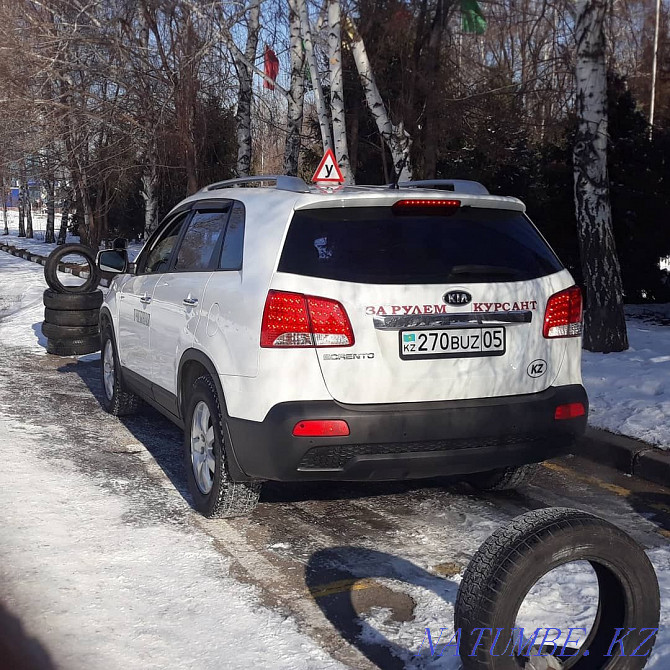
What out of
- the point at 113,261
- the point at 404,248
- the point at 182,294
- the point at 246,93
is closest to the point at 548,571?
the point at 404,248

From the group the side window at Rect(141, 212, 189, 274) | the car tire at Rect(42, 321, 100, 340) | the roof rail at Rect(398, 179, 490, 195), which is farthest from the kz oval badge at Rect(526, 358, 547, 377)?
the car tire at Rect(42, 321, 100, 340)

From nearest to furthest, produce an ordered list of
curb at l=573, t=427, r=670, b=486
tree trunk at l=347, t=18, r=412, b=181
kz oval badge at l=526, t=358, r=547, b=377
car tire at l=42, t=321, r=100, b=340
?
kz oval badge at l=526, t=358, r=547, b=377 → curb at l=573, t=427, r=670, b=486 → car tire at l=42, t=321, r=100, b=340 → tree trunk at l=347, t=18, r=412, b=181

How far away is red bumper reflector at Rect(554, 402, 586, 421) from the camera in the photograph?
4.33 metres

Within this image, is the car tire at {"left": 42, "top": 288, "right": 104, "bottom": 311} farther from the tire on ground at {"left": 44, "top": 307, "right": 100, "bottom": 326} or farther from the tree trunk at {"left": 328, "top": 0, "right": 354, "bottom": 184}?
the tree trunk at {"left": 328, "top": 0, "right": 354, "bottom": 184}

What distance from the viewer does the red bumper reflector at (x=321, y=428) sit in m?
3.91

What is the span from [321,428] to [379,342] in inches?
18.6

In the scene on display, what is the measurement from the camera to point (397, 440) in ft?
13.0

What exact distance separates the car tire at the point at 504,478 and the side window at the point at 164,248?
2.45 meters

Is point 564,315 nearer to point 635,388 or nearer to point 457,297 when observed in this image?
point 457,297

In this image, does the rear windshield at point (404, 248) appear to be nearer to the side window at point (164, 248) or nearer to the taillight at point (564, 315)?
the taillight at point (564, 315)

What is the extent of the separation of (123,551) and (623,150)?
12165 millimetres

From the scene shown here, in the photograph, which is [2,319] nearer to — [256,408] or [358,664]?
[256,408]

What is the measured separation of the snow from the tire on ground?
549cm

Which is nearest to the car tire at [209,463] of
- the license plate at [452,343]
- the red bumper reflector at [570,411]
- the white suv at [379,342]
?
the white suv at [379,342]
